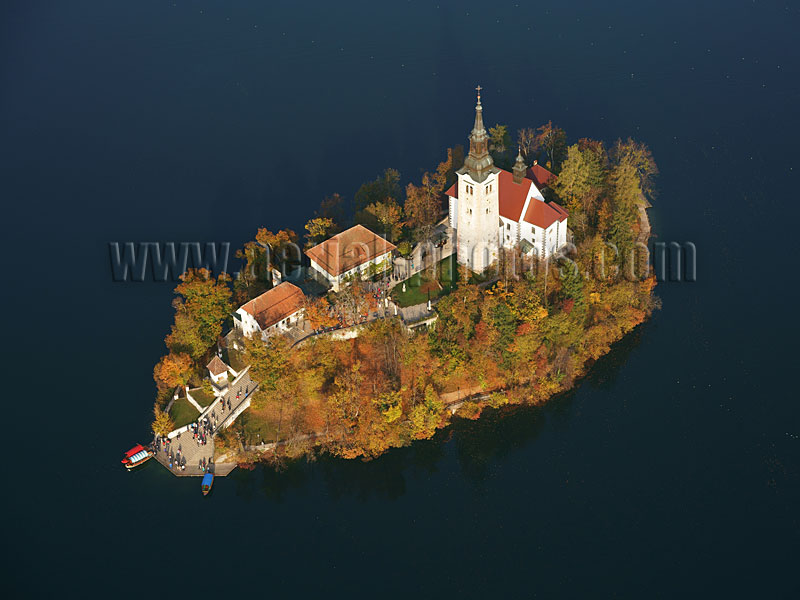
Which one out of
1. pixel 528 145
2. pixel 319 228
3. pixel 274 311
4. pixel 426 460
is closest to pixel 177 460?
pixel 274 311

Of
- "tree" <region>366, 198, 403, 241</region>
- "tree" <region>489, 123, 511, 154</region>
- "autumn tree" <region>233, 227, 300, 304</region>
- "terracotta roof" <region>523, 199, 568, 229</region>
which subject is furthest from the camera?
"tree" <region>489, 123, 511, 154</region>

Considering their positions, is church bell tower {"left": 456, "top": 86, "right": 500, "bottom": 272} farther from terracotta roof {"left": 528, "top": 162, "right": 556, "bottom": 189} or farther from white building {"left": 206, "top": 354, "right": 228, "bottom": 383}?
white building {"left": 206, "top": 354, "right": 228, "bottom": 383}

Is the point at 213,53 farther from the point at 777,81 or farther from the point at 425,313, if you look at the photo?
the point at 777,81

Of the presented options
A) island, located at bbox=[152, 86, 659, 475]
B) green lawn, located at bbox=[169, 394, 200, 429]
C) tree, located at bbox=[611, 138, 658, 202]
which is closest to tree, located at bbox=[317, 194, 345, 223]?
island, located at bbox=[152, 86, 659, 475]

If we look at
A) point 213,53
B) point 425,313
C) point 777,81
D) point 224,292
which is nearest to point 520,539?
point 425,313

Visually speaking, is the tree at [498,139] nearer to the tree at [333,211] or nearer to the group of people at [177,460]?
the tree at [333,211]

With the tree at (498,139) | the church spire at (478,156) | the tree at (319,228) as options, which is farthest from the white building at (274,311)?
the tree at (498,139)

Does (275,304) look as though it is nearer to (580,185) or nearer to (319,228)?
(319,228)
